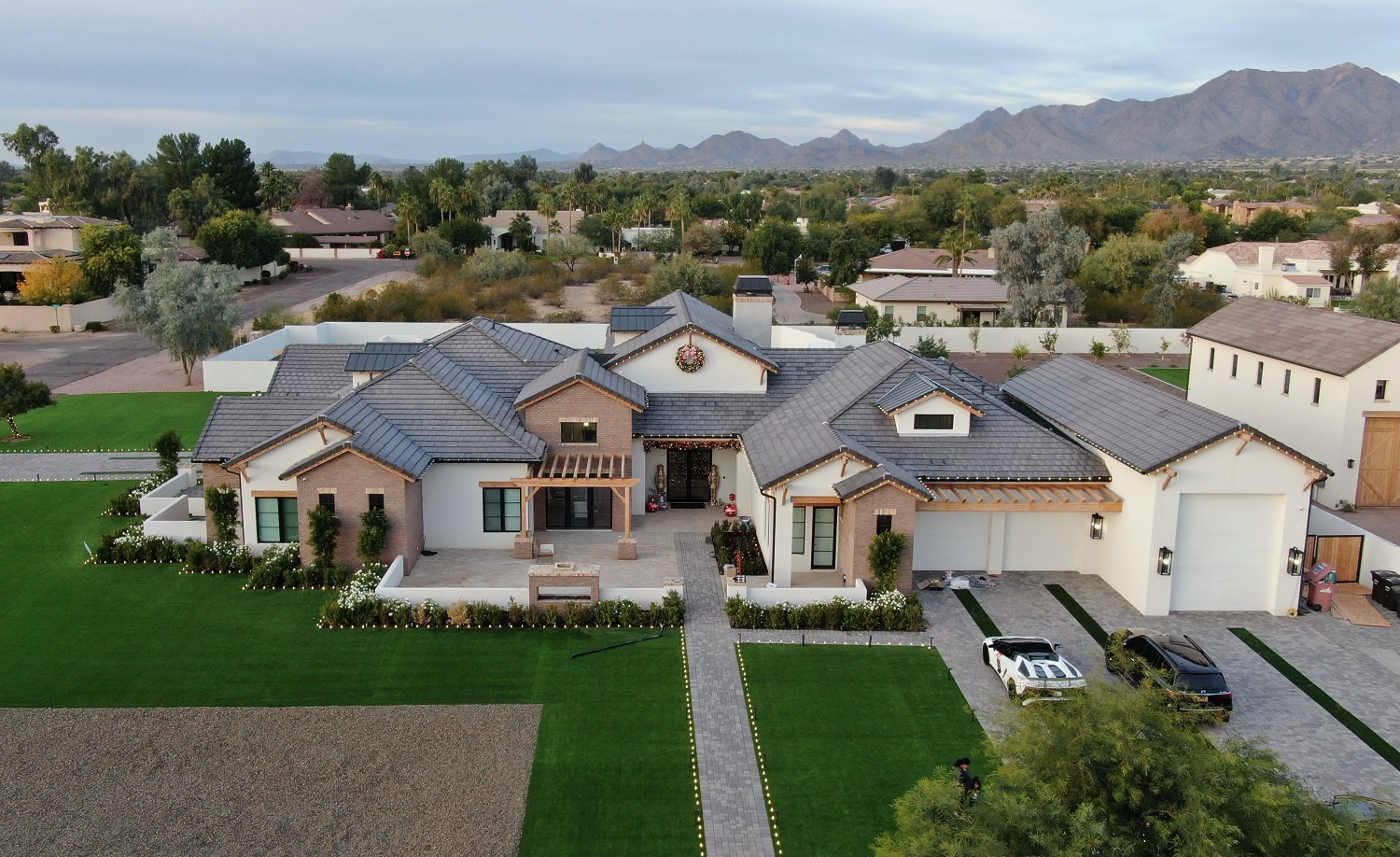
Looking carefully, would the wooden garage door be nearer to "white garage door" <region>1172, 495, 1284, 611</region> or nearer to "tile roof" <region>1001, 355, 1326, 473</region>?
"tile roof" <region>1001, 355, 1326, 473</region>

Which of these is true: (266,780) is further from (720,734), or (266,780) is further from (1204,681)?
(1204,681)

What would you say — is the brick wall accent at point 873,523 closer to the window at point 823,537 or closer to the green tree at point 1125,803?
the window at point 823,537

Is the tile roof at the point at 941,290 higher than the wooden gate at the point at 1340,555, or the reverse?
the tile roof at the point at 941,290

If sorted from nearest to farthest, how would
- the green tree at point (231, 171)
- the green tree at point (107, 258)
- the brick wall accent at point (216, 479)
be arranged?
the brick wall accent at point (216, 479) → the green tree at point (107, 258) → the green tree at point (231, 171)

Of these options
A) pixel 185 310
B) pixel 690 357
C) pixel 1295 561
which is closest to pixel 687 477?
pixel 690 357

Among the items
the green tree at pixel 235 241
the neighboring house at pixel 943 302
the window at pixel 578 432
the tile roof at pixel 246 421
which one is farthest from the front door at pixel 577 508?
the green tree at pixel 235 241

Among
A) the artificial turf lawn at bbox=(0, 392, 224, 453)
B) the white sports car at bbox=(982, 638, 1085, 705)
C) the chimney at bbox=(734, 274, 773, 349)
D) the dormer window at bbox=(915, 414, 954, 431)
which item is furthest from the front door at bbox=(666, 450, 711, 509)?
the artificial turf lawn at bbox=(0, 392, 224, 453)

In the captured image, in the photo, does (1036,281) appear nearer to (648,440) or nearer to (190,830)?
(648,440)
